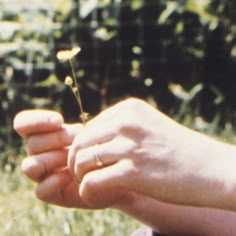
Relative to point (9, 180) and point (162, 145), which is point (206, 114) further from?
point (162, 145)

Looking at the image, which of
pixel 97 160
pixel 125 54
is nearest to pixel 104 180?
pixel 97 160

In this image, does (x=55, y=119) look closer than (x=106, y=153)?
No

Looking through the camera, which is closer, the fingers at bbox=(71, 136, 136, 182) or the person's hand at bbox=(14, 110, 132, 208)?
the fingers at bbox=(71, 136, 136, 182)

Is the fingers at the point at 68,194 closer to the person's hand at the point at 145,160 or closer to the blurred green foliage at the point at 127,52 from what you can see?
the person's hand at the point at 145,160

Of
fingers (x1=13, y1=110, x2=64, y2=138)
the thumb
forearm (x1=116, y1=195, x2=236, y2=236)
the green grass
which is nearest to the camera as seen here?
the thumb

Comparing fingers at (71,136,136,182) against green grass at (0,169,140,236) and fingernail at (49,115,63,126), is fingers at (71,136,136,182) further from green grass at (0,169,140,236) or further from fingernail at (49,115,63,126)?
green grass at (0,169,140,236)

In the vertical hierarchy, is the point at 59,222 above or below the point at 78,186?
below

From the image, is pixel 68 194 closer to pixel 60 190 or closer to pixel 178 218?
pixel 60 190

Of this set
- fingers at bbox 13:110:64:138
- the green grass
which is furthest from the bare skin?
the green grass
